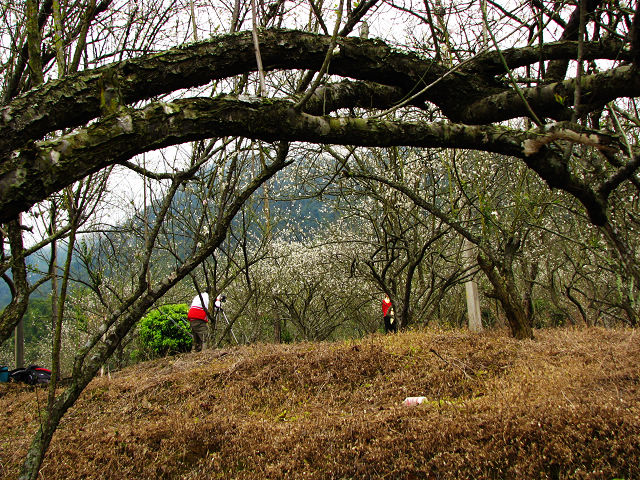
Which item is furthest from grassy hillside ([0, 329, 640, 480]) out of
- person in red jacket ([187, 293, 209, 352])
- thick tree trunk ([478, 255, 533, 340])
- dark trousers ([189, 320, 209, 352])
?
dark trousers ([189, 320, 209, 352])

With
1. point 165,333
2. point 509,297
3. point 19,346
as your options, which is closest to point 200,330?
point 165,333

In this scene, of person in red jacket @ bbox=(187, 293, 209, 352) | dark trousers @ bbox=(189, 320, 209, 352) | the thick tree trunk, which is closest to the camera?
the thick tree trunk

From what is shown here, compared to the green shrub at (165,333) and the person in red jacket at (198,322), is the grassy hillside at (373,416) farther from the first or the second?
the green shrub at (165,333)

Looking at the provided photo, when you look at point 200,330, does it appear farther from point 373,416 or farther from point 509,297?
point 373,416

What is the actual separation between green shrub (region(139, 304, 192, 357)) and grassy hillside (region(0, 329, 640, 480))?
6.02 metres

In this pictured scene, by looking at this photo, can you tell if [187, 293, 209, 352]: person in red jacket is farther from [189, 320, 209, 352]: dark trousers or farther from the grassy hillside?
the grassy hillside

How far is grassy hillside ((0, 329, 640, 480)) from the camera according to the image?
3125 millimetres

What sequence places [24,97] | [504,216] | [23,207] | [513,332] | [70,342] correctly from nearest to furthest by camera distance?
A: [23,207] → [24,97] → [513,332] → [504,216] → [70,342]

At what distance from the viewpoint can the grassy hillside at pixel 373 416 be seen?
3125 mm

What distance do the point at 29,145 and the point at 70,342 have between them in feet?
A: 90.8

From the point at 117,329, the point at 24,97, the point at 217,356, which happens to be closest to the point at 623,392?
the point at 117,329

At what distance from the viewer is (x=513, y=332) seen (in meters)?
7.30

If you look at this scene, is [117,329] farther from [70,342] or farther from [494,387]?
[70,342]

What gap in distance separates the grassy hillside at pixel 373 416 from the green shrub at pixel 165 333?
237 inches
